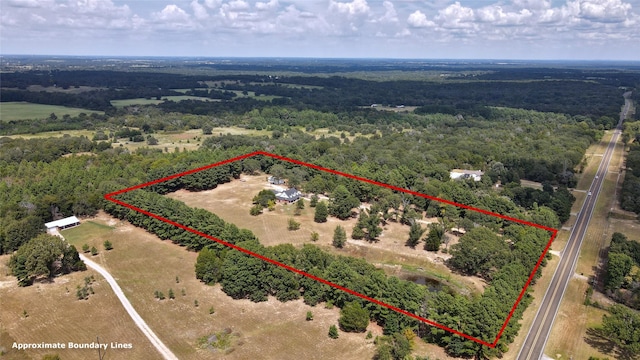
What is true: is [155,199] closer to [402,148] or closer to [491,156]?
[402,148]

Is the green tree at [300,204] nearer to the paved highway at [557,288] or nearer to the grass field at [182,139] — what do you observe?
the paved highway at [557,288]

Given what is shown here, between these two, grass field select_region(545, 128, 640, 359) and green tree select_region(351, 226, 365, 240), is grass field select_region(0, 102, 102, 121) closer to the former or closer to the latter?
green tree select_region(351, 226, 365, 240)

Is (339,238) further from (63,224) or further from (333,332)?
(63,224)

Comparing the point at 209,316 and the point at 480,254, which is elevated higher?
the point at 480,254

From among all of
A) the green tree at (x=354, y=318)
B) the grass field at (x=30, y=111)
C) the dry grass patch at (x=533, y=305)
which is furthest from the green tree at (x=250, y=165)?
the grass field at (x=30, y=111)

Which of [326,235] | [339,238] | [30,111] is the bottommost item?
[326,235]

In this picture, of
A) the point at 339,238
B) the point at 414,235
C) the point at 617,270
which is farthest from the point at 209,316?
the point at 617,270

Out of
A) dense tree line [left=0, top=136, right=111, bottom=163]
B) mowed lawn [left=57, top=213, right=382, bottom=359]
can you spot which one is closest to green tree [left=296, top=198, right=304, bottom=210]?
mowed lawn [left=57, top=213, right=382, bottom=359]
